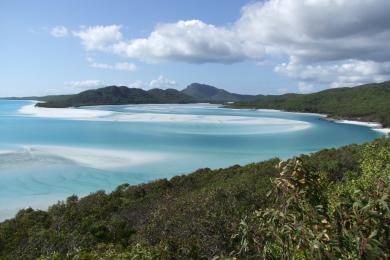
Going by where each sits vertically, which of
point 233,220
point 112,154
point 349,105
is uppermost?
point 349,105

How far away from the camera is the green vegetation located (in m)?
2.79

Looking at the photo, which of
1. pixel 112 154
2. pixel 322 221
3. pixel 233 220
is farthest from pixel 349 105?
pixel 322 221

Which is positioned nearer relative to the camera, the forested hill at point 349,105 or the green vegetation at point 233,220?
the green vegetation at point 233,220

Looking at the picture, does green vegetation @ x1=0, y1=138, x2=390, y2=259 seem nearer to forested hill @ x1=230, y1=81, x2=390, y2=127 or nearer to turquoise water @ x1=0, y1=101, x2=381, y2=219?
turquoise water @ x1=0, y1=101, x2=381, y2=219

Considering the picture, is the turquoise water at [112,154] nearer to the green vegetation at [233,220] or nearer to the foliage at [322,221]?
the green vegetation at [233,220]

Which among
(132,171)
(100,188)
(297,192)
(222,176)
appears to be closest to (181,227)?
(297,192)

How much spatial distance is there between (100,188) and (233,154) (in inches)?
726

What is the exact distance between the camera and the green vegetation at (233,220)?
279 centimetres

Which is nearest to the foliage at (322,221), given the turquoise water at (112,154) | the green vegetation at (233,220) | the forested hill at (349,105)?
the green vegetation at (233,220)

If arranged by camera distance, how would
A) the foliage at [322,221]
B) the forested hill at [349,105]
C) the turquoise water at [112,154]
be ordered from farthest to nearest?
the forested hill at [349,105] → the turquoise water at [112,154] → the foliage at [322,221]

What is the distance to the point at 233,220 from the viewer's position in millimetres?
11586

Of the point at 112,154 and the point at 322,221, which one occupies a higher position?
the point at 322,221

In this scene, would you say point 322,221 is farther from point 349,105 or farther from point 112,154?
point 349,105

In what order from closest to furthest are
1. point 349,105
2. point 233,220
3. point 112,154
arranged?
1. point 233,220
2. point 112,154
3. point 349,105
